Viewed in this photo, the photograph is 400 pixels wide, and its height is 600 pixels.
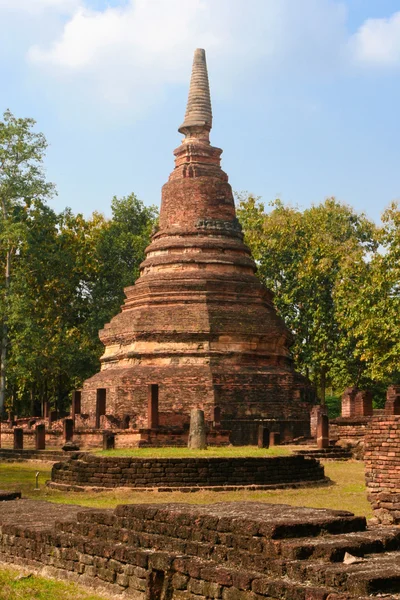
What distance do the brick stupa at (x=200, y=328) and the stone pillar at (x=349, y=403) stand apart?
109cm

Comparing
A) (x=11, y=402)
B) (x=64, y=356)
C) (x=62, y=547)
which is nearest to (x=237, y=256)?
(x=64, y=356)

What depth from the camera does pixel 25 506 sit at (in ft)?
28.2

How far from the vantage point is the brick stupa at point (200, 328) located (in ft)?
86.1

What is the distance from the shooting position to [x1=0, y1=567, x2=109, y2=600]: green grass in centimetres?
622

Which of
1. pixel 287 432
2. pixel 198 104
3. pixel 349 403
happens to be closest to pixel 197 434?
pixel 287 432

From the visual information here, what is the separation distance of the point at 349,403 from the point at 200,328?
5.13 meters

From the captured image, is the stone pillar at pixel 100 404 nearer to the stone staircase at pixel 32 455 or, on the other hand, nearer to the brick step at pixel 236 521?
the stone staircase at pixel 32 455

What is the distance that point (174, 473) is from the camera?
49.6 ft

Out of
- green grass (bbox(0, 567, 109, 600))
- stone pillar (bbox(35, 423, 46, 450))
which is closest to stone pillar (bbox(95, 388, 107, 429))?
stone pillar (bbox(35, 423, 46, 450))

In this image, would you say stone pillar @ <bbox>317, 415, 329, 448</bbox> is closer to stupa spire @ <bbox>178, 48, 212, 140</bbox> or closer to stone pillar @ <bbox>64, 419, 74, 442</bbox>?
stone pillar @ <bbox>64, 419, 74, 442</bbox>

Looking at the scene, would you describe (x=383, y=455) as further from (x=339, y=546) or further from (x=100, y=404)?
(x=100, y=404)

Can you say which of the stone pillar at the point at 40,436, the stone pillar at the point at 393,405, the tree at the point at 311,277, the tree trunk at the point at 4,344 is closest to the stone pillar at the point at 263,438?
the stone pillar at the point at 393,405

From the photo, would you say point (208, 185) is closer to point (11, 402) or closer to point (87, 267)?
point (87, 267)

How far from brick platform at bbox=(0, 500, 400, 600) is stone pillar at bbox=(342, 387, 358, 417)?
67.7 feet
